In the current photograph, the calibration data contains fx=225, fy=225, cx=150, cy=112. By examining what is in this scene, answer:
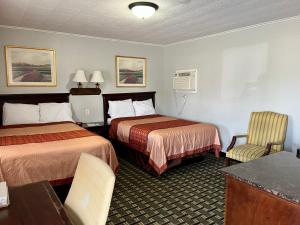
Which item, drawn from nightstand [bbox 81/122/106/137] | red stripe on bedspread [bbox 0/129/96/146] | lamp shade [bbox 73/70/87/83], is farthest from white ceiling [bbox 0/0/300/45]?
nightstand [bbox 81/122/106/137]

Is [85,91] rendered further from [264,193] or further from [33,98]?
[264,193]

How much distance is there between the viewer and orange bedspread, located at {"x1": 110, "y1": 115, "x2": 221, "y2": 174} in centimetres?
325

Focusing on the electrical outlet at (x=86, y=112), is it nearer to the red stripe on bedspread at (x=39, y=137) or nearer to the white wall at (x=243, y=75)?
the red stripe on bedspread at (x=39, y=137)

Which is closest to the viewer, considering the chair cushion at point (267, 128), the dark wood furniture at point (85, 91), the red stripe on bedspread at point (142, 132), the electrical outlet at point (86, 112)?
the chair cushion at point (267, 128)

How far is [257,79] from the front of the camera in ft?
11.8

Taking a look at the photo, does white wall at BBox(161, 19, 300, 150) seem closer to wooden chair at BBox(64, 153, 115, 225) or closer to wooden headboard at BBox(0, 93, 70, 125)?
wooden headboard at BBox(0, 93, 70, 125)

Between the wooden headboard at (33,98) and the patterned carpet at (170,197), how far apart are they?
176cm

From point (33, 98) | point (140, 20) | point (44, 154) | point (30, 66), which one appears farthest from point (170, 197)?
point (30, 66)

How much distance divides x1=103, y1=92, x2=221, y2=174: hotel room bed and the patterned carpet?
0.74 feet

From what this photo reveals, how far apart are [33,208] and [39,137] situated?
196cm

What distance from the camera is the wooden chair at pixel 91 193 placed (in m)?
1.06

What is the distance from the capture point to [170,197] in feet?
9.04

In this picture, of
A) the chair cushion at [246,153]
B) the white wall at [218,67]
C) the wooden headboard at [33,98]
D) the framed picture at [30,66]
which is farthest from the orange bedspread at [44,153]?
the chair cushion at [246,153]

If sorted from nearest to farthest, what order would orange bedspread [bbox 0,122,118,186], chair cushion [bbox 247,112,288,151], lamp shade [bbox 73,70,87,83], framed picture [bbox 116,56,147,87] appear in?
orange bedspread [bbox 0,122,118,186], chair cushion [bbox 247,112,288,151], lamp shade [bbox 73,70,87,83], framed picture [bbox 116,56,147,87]
